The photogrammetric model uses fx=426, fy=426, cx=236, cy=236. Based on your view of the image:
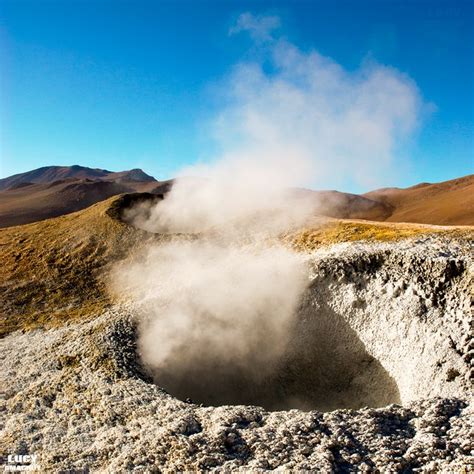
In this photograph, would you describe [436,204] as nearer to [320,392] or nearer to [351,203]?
[351,203]

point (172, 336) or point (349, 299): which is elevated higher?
point (349, 299)

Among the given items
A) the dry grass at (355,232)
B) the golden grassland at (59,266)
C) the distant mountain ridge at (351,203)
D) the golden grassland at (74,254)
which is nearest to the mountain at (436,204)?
the distant mountain ridge at (351,203)

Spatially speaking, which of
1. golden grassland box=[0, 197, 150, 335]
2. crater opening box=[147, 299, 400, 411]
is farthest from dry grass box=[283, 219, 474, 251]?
golden grassland box=[0, 197, 150, 335]

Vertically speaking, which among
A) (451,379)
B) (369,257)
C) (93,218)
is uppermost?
(93,218)

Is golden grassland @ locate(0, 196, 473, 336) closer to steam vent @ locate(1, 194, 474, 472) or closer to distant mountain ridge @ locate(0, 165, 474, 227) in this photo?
steam vent @ locate(1, 194, 474, 472)

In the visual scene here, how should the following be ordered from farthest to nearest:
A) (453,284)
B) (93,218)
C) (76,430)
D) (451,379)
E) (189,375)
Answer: (93,218) < (189,375) < (453,284) < (451,379) < (76,430)

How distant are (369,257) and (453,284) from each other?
5193 mm

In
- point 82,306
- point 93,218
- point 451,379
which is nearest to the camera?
point 451,379

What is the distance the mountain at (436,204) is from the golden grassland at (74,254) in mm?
88362

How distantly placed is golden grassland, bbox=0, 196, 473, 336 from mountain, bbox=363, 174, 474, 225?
290ft

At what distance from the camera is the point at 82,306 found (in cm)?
3400

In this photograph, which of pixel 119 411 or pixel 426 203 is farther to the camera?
pixel 426 203

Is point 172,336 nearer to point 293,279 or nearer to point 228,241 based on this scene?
point 293,279

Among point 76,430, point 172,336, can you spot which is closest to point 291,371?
point 172,336
